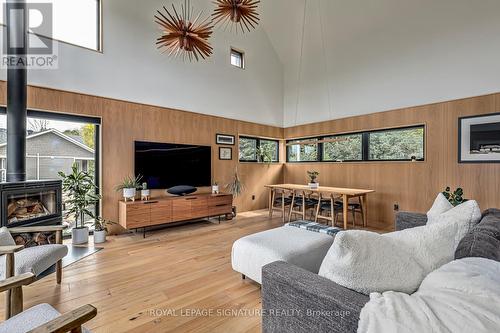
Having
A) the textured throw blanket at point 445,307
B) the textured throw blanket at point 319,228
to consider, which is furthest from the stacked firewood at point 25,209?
the textured throw blanket at point 445,307

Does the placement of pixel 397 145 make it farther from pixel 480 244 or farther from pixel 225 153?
pixel 480 244

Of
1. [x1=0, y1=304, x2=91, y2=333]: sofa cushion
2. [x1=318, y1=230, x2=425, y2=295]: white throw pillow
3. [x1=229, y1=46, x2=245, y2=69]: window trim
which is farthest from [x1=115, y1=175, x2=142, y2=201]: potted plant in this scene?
[x1=318, y1=230, x2=425, y2=295]: white throw pillow

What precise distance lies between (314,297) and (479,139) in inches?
185

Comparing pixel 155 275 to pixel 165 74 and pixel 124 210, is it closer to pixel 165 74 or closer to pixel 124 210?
pixel 124 210

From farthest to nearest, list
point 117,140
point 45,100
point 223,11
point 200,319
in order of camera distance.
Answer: point 117,140 → point 45,100 → point 223,11 → point 200,319

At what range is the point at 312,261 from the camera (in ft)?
7.88

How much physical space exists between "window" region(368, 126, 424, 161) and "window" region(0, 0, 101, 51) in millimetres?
5684

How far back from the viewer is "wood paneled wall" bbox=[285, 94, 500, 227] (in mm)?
4016

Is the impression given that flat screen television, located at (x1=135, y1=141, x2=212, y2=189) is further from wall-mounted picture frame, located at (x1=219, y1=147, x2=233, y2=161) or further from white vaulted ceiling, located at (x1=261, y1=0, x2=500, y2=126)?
white vaulted ceiling, located at (x1=261, y1=0, x2=500, y2=126)

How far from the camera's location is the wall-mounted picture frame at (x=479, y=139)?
3900 millimetres

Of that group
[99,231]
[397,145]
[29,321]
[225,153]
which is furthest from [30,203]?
[397,145]

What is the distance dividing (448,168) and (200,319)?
4.75 m

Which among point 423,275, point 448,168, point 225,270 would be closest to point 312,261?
point 225,270

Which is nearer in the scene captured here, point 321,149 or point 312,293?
point 312,293
